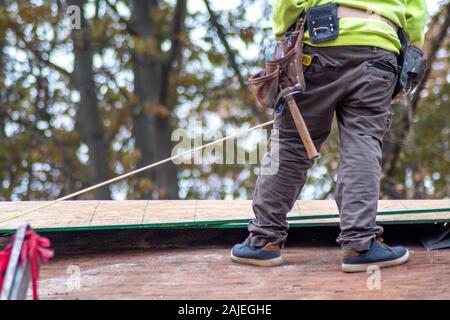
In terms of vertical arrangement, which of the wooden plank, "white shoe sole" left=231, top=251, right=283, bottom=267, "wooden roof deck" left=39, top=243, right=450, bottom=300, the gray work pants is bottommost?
"wooden roof deck" left=39, top=243, right=450, bottom=300

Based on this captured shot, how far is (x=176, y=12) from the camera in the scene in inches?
513

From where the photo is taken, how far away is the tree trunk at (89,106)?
12.8 m

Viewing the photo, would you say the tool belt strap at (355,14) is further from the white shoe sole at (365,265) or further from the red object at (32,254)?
the red object at (32,254)

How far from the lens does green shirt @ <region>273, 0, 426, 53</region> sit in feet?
12.7

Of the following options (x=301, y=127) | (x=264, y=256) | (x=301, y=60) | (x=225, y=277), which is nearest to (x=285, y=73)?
(x=301, y=60)

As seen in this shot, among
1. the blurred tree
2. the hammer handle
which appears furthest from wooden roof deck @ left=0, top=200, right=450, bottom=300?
the blurred tree

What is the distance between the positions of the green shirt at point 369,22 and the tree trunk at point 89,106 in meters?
9.04

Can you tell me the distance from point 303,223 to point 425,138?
357 inches

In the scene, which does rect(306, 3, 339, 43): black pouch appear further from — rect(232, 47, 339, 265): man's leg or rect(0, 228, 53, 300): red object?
rect(0, 228, 53, 300): red object

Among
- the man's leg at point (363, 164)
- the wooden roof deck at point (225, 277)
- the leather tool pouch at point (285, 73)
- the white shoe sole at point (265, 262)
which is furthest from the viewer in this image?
the white shoe sole at point (265, 262)

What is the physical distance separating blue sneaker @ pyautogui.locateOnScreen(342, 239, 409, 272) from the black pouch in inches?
38.3

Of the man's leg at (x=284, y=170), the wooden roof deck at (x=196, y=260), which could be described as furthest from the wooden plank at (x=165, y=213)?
the man's leg at (x=284, y=170)
